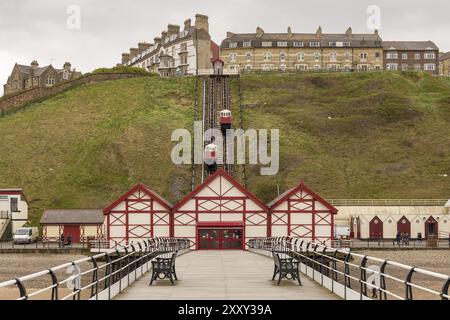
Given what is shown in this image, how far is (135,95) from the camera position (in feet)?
434

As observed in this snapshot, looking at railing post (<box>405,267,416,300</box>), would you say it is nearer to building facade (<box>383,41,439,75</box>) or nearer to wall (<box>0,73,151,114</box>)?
wall (<box>0,73,151,114</box>)

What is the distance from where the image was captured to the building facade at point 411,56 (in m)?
177

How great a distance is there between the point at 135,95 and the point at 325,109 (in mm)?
33919

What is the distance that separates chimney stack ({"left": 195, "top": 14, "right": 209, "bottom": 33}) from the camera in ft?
525

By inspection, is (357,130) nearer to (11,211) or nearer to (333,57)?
(11,211)

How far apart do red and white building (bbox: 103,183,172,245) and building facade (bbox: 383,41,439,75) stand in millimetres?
118812

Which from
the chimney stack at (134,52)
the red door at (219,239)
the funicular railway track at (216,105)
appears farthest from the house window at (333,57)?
the red door at (219,239)

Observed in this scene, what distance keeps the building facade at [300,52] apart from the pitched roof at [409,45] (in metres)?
11.4

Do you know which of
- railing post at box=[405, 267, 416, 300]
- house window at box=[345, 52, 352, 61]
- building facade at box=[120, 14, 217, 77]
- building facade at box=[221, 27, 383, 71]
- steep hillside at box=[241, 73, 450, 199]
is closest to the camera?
railing post at box=[405, 267, 416, 300]

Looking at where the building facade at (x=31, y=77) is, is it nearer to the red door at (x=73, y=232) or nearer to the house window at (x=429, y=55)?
the house window at (x=429, y=55)

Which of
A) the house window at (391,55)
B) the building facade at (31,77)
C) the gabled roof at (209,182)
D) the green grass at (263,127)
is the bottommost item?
the gabled roof at (209,182)

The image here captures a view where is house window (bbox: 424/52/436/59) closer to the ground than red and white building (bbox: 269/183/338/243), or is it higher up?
higher up

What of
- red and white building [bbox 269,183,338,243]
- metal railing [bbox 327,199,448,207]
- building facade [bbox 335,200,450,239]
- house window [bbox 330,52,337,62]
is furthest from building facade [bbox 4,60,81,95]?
red and white building [bbox 269,183,338,243]
